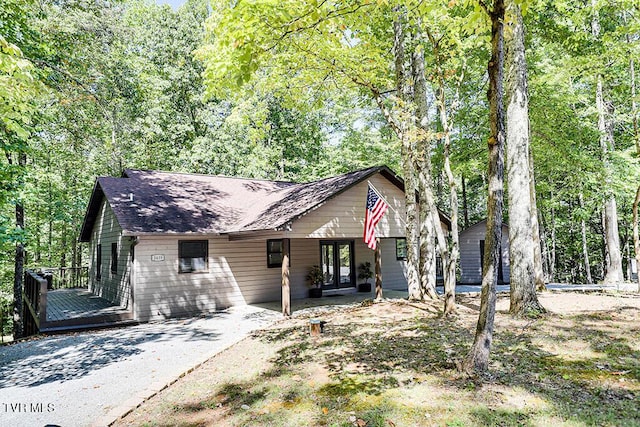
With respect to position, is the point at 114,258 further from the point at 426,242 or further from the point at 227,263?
the point at 426,242

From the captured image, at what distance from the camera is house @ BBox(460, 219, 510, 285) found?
17.0 meters

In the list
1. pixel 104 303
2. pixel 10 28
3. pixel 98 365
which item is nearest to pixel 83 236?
pixel 104 303

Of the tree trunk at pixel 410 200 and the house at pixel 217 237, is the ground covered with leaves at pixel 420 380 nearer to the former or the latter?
the tree trunk at pixel 410 200

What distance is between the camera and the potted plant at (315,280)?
13188 mm

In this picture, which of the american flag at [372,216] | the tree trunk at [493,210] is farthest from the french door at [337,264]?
the tree trunk at [493,210]

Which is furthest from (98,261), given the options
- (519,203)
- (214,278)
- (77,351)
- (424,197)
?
(519,203)

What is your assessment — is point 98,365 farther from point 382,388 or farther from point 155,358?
point 382,388

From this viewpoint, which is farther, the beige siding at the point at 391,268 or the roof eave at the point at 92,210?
the beige siding at the point at 391,268

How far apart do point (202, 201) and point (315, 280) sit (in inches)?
194

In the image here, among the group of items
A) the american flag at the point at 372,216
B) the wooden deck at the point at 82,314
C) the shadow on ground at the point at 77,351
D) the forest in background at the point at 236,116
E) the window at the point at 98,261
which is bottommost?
the shadow on ground at the point at 77,351

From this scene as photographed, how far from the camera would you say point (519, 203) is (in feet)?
25.5

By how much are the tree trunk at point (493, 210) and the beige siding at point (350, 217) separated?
614 cm

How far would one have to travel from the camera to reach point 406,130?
31.9 ft

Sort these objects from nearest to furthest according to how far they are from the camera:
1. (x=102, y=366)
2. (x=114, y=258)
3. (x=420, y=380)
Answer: (x=420, y=380)
(x=102, y=366)
(x=114, y=258)
